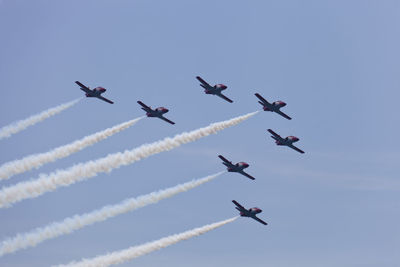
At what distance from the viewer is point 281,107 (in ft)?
637

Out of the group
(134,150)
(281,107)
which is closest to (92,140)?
(134,150)

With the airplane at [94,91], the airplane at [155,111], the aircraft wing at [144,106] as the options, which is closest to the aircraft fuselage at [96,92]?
the airplane at [94,91]

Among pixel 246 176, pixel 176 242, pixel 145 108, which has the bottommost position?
pixel 176 242

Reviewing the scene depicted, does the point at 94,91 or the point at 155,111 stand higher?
the point at 94,91

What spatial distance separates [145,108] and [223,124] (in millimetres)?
16371

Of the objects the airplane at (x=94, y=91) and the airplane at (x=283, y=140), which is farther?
the airplane at (x=283, y=140)

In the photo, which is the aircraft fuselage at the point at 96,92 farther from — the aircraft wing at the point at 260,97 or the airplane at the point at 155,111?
the aircraft wing at the point at 260,97

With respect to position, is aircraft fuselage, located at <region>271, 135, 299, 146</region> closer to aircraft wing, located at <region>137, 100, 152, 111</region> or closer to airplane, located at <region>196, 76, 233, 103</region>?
airplane, located at <region>196, 76, 233, 103</region>

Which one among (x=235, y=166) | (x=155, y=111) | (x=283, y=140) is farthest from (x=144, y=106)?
(x=283, y=140)

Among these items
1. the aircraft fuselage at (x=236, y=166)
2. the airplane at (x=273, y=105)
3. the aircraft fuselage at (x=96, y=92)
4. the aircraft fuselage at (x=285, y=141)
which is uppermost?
the aircraft fuselage at (x=96, y=92)

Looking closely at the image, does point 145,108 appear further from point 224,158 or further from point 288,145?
point 288,145

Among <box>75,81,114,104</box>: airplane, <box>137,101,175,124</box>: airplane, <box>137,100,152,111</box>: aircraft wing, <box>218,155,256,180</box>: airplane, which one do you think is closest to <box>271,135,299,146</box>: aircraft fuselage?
<box>218,155,256,180</box>: airplane

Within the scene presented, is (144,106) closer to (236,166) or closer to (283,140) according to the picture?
(236,166)

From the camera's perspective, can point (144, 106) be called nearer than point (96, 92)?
No
